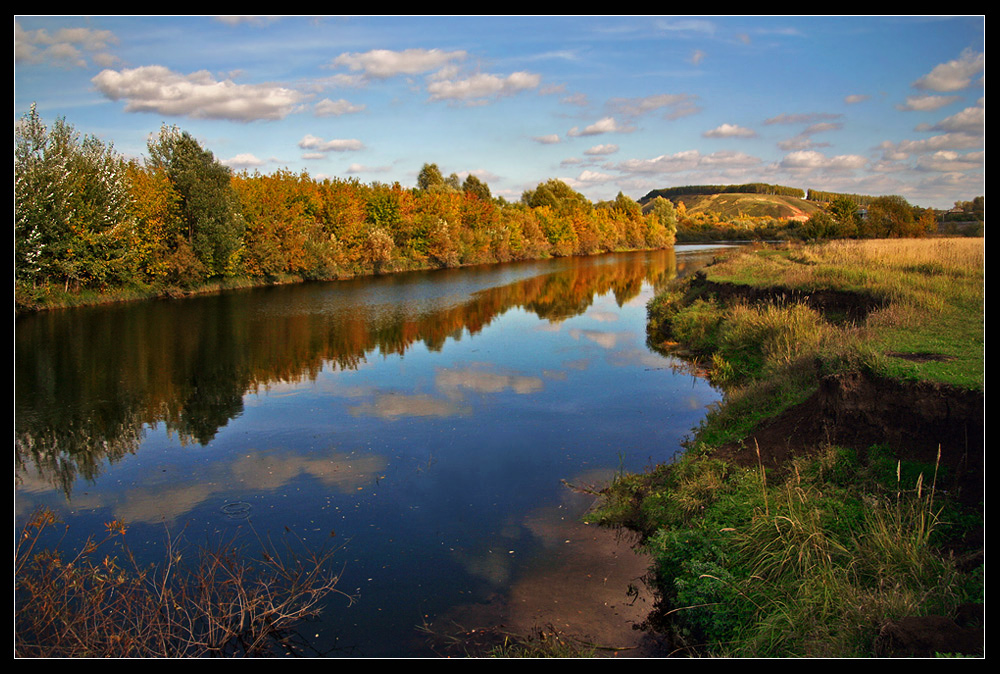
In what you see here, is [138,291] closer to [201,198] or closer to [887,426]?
[201,198]

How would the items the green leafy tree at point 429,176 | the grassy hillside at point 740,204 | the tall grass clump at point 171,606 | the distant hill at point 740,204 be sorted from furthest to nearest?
the grassy hillside at point 740,204
the distant hill at point 740,204
the green leafy tree at point 429,176
the tall grass clump at point 171,606

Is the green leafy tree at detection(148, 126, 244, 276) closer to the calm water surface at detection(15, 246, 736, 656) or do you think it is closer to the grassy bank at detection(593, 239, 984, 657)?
the calm water surface at detection(15, 246, 736, 656)

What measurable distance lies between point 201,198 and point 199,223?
1238 mm

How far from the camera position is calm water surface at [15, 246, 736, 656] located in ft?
23.4

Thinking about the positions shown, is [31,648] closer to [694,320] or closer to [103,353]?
[103,353]

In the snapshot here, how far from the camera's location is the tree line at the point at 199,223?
2461 cm

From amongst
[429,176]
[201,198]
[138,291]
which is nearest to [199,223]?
[201,198]

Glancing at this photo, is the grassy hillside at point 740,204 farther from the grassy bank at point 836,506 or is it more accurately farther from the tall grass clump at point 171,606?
the tall grass clump at point 171,606

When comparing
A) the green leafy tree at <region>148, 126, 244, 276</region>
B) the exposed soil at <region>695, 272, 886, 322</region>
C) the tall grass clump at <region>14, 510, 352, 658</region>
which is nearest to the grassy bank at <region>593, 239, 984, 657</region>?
the exposed soil at <region>695, 272, 886, 322</region>

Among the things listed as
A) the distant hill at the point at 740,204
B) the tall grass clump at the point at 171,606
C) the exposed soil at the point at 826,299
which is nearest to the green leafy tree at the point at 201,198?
the exposed soil at the point at 826,299

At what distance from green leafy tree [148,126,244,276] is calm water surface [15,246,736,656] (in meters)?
10.9

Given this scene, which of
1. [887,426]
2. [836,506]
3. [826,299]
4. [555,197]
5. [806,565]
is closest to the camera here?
[806,565]

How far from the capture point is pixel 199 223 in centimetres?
3281

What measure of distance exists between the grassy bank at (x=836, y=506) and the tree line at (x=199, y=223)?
24059 mm
